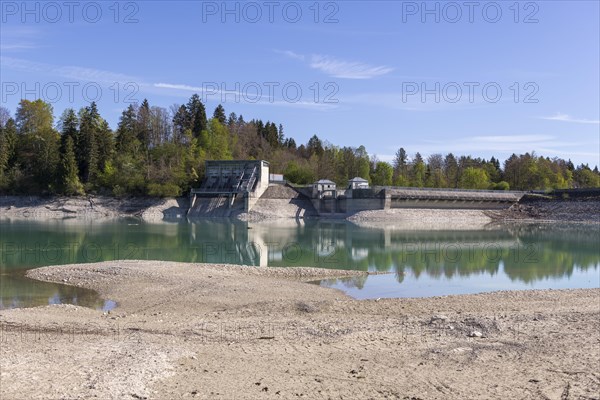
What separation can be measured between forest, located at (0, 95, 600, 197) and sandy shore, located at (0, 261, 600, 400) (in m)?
59.9

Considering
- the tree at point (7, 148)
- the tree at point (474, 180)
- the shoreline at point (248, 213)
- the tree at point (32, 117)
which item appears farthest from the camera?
the tree at point (474, 180)

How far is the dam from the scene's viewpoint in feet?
228

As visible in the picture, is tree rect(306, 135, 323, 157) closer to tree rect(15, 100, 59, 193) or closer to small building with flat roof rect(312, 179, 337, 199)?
small building with flat roof rect(312, 179, 337, 199)

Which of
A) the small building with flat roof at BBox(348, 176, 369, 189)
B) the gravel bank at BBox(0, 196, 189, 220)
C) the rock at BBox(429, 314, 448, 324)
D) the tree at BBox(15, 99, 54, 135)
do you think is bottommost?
the rock at BBox(429, 314, 448, 324)

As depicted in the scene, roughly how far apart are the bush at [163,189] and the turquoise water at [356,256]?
27.4 m

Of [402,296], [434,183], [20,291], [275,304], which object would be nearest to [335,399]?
[275,304]

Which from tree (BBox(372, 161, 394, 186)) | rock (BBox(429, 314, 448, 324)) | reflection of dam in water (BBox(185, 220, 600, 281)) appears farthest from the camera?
tree (BBox(372, 161, 394, 186))

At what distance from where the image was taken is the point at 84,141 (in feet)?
251

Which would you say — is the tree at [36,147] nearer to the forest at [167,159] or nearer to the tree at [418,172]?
the forest at [167,159]

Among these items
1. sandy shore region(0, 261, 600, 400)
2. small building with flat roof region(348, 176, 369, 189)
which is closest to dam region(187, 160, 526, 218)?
small building with flat roof region(348, 176, 369, 189)

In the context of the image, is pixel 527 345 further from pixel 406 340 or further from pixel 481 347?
pixel 406 340

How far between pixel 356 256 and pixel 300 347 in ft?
64.9

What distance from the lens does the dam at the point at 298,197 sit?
228 feet

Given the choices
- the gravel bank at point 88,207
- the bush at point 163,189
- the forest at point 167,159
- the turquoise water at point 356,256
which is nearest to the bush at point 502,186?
the forest at point 167,159
